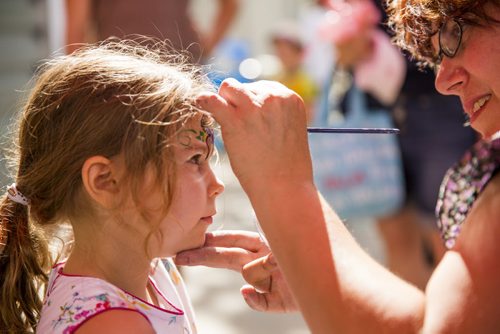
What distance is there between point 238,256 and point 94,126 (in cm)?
43

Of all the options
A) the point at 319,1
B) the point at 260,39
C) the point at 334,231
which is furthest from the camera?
the point at 260,39

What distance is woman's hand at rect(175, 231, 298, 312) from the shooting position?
1.65m

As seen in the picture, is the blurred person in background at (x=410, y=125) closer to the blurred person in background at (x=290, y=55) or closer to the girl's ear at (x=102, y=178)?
the girl's ear at (x=102, y=178)

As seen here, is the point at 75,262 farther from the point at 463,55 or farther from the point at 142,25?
the point at 142,25

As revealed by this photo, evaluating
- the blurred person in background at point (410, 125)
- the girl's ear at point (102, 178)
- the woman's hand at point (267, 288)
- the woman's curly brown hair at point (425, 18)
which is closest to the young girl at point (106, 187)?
the girl's ear at point (102, 178)

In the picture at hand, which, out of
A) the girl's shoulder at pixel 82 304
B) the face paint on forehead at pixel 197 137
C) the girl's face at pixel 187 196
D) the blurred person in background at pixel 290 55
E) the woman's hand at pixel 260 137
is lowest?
the blurred person in background at pixel 290 55

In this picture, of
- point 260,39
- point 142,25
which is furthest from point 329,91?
point 260,39

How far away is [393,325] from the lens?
1.31 metres

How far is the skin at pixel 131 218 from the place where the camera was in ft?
4.92

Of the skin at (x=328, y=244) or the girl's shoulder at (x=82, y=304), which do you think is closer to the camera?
the skin at (x=328, y=244)

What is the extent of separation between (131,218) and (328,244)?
0.38 metres

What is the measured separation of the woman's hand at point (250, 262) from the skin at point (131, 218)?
99mm

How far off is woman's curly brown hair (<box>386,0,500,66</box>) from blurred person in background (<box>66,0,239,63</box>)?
1682 mm

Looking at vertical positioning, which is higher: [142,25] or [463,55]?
[463,55]
